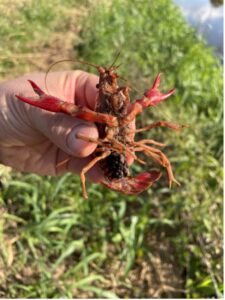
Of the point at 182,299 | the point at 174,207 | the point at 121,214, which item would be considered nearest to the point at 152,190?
the point at 174,207

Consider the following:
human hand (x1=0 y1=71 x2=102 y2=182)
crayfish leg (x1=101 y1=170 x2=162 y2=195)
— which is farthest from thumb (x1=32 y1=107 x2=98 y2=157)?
crayfish leg (x1=101 y1=170 x2=162 y2=195)

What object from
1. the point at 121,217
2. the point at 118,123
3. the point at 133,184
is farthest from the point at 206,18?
the point at 118,123

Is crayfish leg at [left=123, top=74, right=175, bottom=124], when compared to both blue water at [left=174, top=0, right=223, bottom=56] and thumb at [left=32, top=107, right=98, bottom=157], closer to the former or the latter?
thumb at [left=32, top=107, right=98, bottom=157]

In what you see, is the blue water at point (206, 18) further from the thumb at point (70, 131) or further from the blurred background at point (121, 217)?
the thumb at point (70, 131)

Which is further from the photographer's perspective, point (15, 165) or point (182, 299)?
point (182, 299)

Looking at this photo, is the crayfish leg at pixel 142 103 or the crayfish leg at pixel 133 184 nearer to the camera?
the crayfish leg at pixel 142 103

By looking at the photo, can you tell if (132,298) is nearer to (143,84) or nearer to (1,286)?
(1,286)

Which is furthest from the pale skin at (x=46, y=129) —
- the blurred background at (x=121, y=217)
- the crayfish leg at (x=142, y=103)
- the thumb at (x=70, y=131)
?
the blurred background at (x=121, y=217)
